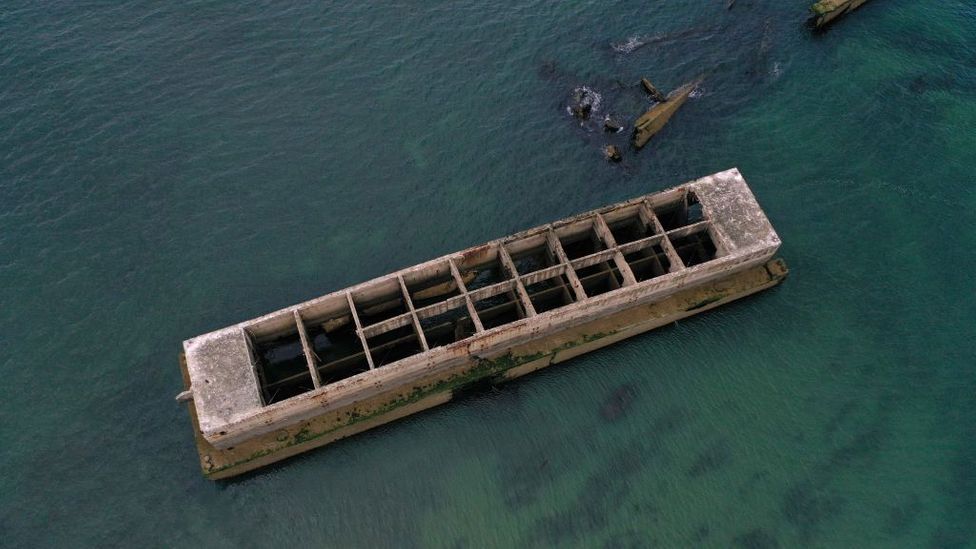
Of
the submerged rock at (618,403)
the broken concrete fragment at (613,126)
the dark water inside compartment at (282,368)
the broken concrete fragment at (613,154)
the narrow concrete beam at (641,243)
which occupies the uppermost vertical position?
the broken concrete fragment at (613,126)

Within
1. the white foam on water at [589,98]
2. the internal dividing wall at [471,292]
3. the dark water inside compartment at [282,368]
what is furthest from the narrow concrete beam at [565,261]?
the dark water inside compartment at [282,368]

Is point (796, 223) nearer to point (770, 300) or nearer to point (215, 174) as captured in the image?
point (770, 300)

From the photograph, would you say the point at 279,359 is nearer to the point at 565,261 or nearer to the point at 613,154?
the point at 565,261

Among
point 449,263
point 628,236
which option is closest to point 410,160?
point 449,263

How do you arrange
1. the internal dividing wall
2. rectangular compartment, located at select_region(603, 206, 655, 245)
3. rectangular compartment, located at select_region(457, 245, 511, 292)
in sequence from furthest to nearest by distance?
rectangular compartment, located at select_region(603, 206, 655, 245) < rectangular compartment, located at select_region(457, 245, 511, 292) < the internal dividing wall

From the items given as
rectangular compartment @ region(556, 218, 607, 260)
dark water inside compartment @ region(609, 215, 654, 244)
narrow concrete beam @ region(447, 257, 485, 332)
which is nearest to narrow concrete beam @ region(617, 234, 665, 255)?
rectangular compartment @ region(556, 218, 607, 260)

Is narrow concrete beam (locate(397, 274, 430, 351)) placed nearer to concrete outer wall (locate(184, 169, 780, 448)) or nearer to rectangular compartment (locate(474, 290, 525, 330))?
concrete outer wall (locate(184, 169, 780, 448))

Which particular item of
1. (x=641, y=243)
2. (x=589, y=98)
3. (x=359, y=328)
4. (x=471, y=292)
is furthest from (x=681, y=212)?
(x=359, y=328)

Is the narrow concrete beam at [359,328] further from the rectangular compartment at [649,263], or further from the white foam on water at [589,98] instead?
the white foam on water at [589,98]
